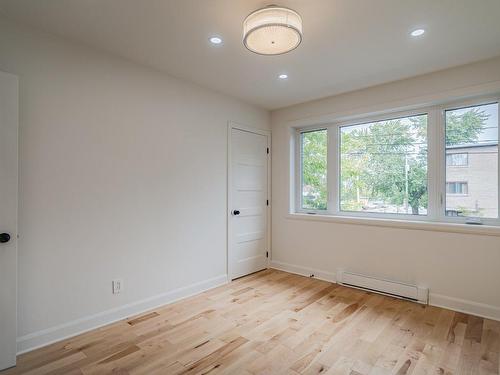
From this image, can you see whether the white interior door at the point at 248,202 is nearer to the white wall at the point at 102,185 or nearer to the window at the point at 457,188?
the white wall at the point at 102,185

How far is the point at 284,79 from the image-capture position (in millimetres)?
3316

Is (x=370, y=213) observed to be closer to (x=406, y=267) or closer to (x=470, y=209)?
(x=406, y=267)

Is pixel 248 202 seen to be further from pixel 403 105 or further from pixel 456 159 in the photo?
pixel 456 159

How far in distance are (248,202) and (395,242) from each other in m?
2.01

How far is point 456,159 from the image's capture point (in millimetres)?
3141

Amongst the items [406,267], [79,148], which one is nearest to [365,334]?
[406,267]

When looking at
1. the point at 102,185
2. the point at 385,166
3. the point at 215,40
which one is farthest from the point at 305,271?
the point at 215,40

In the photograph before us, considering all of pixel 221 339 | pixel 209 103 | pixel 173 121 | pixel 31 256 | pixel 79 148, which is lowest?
pixel 221 339

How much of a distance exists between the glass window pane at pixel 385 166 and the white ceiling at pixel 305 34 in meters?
0.68

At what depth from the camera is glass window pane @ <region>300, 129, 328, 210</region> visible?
4.22 meters

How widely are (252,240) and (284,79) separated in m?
2.33

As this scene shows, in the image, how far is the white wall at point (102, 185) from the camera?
225cm

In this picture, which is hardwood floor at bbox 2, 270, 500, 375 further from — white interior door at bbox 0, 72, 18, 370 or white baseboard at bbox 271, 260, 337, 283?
white baseboard at bbox 271, 260, 337, 283

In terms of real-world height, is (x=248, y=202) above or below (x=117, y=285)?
above
